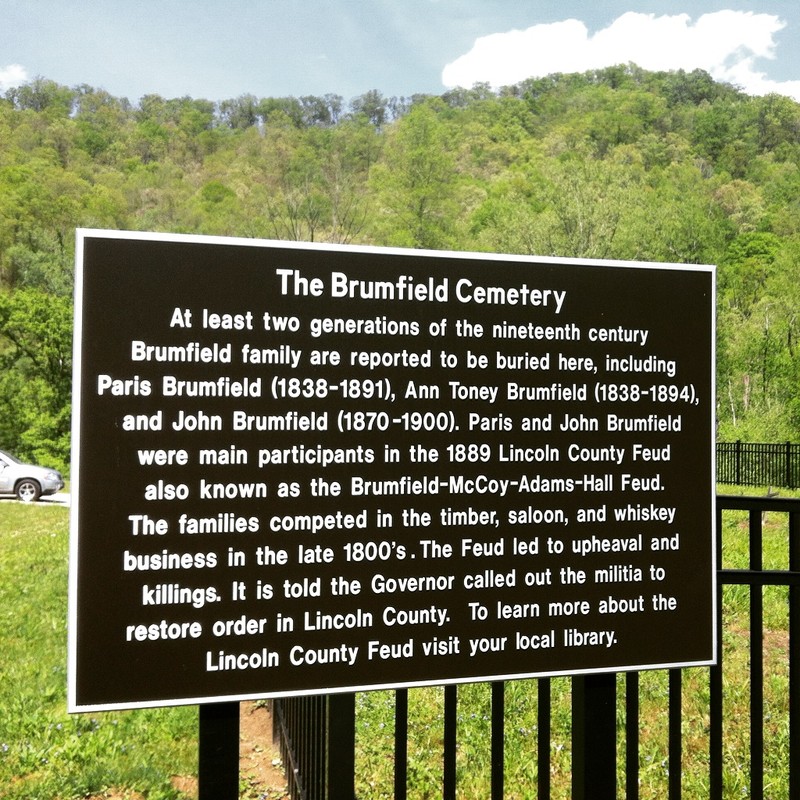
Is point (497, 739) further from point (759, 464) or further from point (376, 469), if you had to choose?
point (759, 464)

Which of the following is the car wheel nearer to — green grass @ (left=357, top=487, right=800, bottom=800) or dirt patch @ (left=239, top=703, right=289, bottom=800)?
dirt patch @ (left=239, top=703, right=289, bottom=800)

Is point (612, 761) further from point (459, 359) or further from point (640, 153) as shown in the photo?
point (640, 153)

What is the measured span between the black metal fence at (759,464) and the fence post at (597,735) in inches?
751

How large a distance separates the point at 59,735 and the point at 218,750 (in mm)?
3396

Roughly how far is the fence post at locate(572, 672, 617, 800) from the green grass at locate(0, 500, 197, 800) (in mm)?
2584

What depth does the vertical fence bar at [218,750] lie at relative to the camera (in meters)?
2.21

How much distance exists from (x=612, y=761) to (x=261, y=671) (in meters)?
1.16

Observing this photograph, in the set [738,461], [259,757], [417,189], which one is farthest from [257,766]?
[417,189]

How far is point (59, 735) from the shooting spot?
5039 mm

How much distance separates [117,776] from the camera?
4395 millimetres

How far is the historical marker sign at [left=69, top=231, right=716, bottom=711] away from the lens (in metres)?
2.04

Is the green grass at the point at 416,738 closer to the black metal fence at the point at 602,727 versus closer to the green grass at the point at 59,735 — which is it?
the green grass at the point at 59,735

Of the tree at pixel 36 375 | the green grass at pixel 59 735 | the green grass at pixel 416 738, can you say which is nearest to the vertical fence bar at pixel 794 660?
the green grass at pixel 416 738

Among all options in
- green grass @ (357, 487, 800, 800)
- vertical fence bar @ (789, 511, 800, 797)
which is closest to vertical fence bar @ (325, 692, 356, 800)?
vertical fence bar @ (789, 511, 800, 797)
